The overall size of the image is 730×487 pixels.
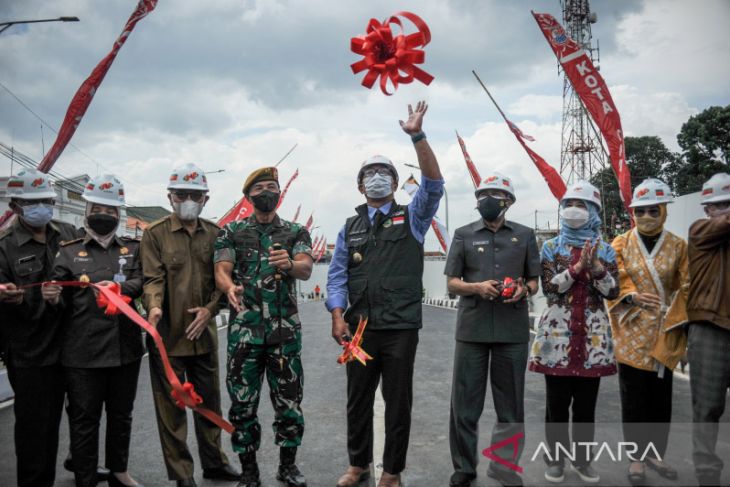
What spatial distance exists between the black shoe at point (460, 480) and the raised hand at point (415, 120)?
7.73 feet

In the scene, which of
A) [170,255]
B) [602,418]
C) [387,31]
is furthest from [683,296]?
[170,255]

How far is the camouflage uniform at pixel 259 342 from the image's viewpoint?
3896 millimetres

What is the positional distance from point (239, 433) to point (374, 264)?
151cm

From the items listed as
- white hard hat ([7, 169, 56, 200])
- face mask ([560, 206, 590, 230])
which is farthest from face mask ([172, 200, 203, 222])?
face mask ([560, 206, 590, 230])

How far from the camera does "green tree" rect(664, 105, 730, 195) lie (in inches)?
827

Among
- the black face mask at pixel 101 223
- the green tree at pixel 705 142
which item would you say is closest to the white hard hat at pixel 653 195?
the black face mask at pixel 101 223

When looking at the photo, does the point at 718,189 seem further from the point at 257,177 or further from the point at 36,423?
the point at 36,423

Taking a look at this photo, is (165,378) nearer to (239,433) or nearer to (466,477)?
(239,433)

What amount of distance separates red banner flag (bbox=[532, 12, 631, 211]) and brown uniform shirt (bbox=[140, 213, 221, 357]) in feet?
16.7

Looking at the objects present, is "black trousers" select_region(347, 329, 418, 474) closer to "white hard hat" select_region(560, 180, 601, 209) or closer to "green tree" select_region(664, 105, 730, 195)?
"white hard hat" select_region(560, 180, 601, 209)

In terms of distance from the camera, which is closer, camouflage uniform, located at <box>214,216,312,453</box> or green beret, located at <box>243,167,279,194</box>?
camouflage uniform, located at <box>214,216,312,453</box>

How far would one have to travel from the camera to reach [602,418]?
218 inches

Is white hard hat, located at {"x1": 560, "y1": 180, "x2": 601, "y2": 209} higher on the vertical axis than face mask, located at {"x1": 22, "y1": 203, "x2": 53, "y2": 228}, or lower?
higher

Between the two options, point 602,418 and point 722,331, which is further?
point 602,418
